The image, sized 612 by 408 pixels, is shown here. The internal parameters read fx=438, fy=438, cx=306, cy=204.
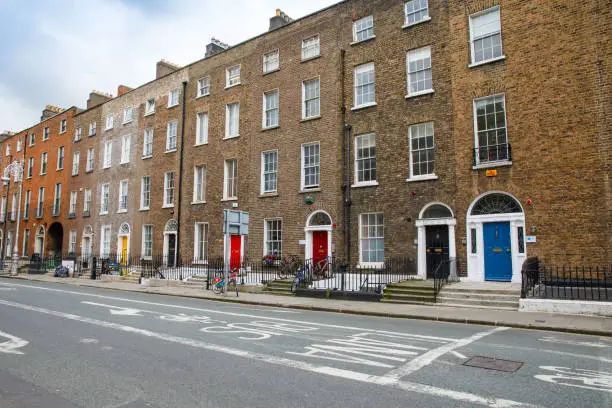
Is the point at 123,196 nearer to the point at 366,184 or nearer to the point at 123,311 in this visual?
the point at 366,184

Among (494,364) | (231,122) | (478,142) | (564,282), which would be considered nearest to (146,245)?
(231,122)

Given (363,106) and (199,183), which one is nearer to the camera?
(363,106)

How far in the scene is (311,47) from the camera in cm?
2183

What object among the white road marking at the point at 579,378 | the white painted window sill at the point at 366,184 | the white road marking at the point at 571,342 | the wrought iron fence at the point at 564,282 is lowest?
the white road marking at the point at 571,342

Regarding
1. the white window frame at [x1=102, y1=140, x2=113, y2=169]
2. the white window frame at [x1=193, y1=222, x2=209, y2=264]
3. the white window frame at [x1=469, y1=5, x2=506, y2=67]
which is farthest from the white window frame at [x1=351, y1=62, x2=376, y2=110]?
the white window frame at [x1=102, y1=140, x2=113, y2=169]

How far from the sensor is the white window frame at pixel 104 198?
3222 cm

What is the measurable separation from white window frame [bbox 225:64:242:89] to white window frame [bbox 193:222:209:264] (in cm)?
816

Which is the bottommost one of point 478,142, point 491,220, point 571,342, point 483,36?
point 571,342

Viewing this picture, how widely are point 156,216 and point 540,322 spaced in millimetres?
23434

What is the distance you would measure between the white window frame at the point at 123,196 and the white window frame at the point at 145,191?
1.81 m

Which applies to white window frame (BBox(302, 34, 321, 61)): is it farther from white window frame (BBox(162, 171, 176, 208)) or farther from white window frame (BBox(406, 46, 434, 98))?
white window frame (BBox(162, 171, 176, 208))

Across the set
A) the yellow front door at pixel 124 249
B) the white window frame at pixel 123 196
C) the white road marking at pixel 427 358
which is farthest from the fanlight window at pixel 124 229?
the white road marking at pixel 427 358

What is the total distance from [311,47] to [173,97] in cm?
1126

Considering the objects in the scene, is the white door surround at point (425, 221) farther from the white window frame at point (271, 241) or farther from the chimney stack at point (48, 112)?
the chimney stack at point (48, 112)
